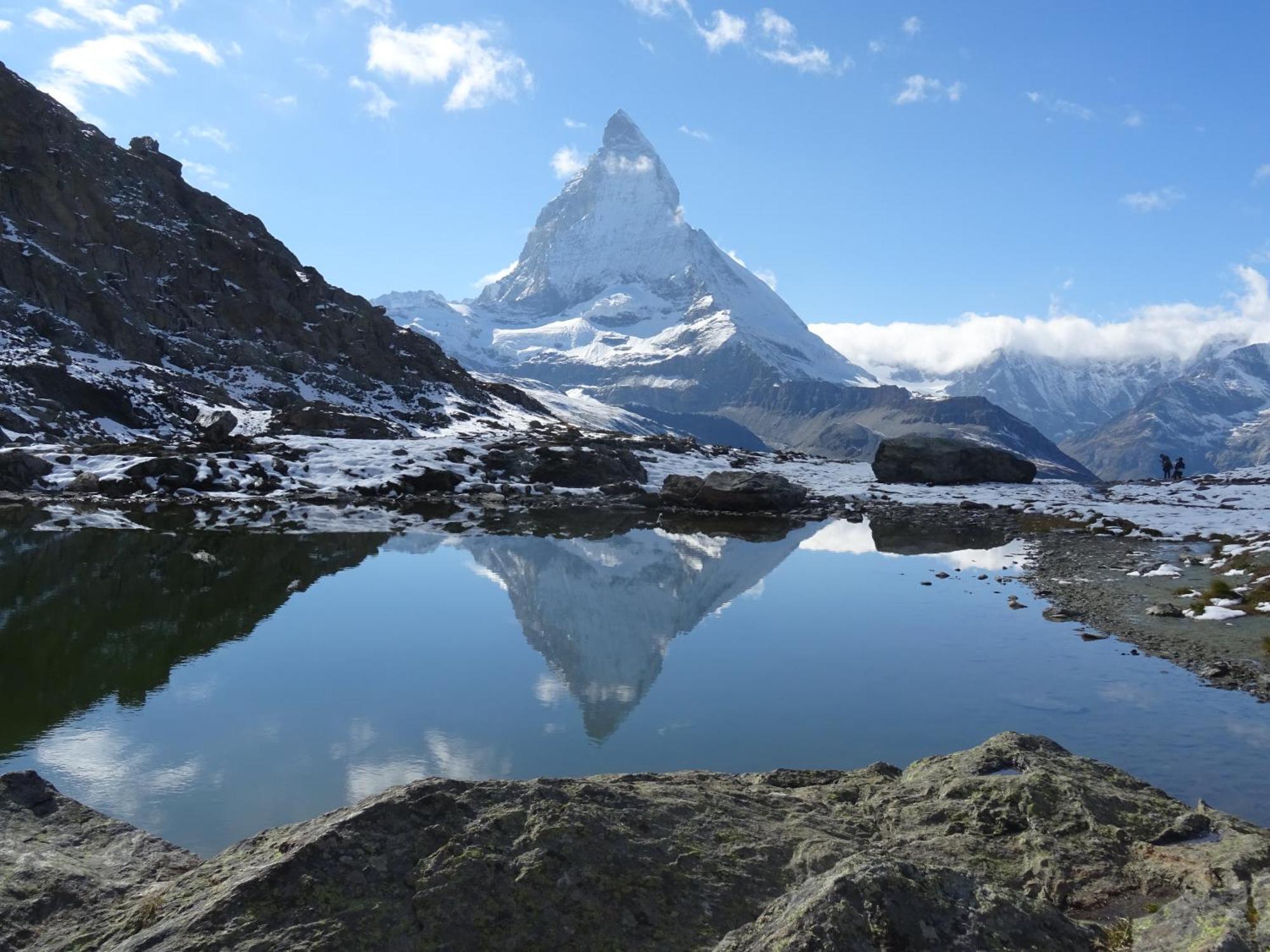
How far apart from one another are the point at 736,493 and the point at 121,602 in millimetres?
34864

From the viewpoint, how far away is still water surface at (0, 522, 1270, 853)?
11.2 metres

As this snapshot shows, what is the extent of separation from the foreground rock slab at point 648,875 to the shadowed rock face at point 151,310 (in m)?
61.2

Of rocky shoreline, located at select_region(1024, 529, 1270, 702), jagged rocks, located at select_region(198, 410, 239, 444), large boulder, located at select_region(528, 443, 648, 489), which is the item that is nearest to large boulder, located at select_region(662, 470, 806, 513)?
large boulder, located at select_region(528, 443, 648, 489)

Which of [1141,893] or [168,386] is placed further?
[168,386]

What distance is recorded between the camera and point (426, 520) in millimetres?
41219

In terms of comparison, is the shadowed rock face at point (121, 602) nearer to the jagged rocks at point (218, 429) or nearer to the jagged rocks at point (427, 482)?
the jagged rocks at point (427, 482)

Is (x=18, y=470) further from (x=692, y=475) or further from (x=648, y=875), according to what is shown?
(x=648, y=875)

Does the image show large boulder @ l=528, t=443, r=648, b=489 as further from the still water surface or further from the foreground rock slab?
the foreground rock slab

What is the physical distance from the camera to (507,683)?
1522 cm

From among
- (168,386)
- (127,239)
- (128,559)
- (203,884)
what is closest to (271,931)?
(203,884)

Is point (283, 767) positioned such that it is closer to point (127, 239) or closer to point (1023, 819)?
point (1023, 819)

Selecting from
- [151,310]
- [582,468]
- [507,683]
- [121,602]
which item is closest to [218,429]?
[582,468]

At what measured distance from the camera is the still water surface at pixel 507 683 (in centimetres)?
1123

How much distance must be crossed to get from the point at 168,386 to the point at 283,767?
73.8 metres
